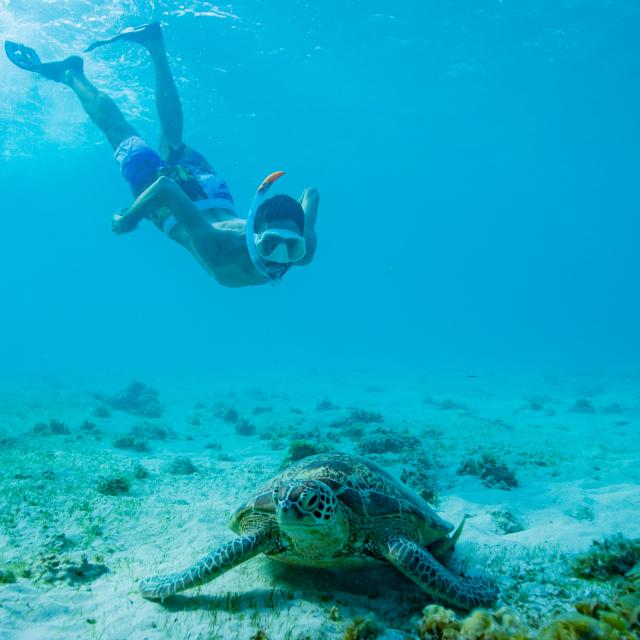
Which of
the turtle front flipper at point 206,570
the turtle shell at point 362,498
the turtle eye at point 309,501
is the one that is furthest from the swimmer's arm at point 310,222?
the turtle eye at point 309,501

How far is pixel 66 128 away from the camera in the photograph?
33.4 metres

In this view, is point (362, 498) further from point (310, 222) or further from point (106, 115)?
point (106, 115)

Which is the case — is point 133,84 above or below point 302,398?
above

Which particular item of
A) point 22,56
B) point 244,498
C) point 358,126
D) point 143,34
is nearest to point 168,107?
point 143,34

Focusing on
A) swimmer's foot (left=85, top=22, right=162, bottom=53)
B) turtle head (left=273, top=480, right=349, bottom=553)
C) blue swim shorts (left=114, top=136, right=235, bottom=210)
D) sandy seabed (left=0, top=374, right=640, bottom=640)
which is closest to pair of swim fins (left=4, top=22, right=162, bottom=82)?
swimmer's foot (left=85, top=22, right=162, bottom=53)

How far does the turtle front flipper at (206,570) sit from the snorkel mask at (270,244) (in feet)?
13.0

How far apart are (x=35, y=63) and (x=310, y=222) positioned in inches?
338

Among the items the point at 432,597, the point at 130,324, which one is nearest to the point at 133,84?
the point at 432,597

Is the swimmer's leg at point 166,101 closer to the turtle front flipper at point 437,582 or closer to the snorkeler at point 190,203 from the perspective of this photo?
the snorkeler at point 190,203

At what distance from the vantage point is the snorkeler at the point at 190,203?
242 inches

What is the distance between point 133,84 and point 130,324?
129 meters

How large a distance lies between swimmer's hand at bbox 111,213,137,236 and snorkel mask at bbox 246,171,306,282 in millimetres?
2635

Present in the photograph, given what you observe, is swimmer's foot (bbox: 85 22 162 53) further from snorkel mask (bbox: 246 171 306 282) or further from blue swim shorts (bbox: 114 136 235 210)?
snorkel mask (bbox: 246 171 306 282)

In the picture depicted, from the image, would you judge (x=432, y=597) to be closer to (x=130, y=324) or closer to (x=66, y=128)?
(x=66, y=128)
